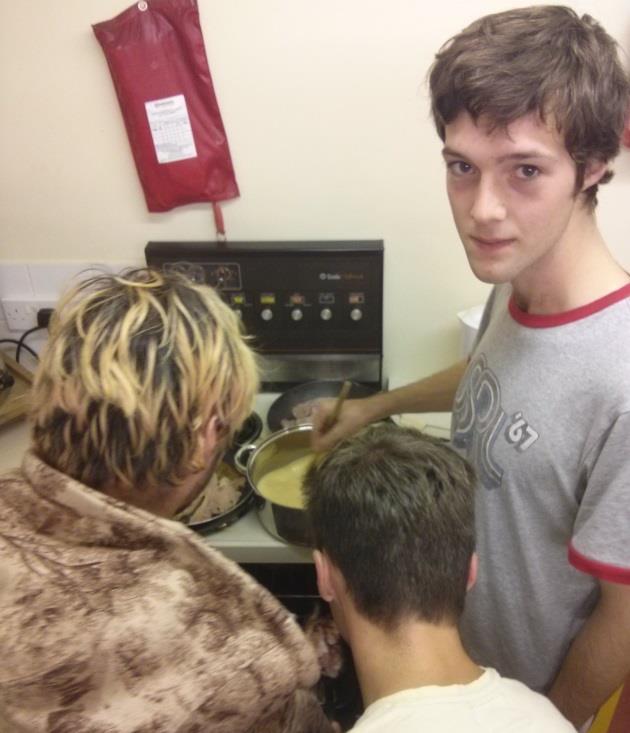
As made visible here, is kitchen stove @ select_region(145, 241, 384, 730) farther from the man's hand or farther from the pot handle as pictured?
the man's hand

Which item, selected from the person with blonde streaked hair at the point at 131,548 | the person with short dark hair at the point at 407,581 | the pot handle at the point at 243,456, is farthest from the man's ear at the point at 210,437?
the pot handle at the point at 243,456

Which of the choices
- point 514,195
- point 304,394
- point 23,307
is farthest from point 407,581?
point 23,307

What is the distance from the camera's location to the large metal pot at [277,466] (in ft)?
4.05

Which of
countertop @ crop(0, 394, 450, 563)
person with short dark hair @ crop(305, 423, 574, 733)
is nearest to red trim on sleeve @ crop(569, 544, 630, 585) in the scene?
person with short dark hair @ crop(305, 423, 574, 733)

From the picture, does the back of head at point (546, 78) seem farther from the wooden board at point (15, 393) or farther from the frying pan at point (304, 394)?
the wooden board at point (15, 393)

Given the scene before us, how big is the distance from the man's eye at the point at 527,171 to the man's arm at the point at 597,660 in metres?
0.49

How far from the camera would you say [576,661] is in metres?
0.88

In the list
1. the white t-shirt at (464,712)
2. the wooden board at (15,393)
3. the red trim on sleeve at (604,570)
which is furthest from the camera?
the wooden board at (15,393)

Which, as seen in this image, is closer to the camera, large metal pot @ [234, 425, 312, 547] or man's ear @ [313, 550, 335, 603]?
man's ear @ [313, 550, 335, 603]

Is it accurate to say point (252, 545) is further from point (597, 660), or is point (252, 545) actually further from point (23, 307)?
point (23, 307)

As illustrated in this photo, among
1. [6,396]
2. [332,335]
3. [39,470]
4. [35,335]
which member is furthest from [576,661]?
[35,335]

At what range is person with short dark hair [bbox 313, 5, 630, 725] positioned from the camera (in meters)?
0.74

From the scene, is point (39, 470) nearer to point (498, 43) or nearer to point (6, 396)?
point (498, 43)

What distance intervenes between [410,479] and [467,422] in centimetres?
23
